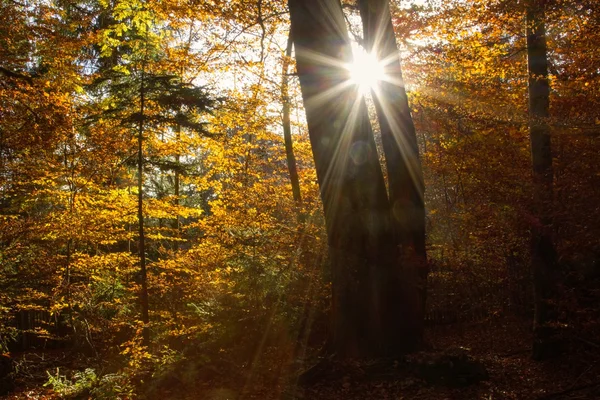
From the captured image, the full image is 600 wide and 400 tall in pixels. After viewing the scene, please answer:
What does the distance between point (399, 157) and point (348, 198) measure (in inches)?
45.6

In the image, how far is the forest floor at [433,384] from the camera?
16.7 ft

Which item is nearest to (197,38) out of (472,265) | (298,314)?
(298,314)

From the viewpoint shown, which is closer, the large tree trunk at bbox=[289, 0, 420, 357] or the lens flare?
the large tree trunk at bbox=[289, 0, 420, 357]

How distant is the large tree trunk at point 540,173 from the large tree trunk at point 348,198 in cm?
204

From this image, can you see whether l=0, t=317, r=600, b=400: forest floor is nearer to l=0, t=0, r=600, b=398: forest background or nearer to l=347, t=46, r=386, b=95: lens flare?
l=0, t=0, r=600, b=398: forest background

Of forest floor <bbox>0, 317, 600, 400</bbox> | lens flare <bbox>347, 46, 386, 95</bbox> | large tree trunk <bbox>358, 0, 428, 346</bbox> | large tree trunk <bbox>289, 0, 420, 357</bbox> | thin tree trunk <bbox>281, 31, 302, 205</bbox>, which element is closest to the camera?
forest floor <bbox>0, 317, 600, 400</bbox>

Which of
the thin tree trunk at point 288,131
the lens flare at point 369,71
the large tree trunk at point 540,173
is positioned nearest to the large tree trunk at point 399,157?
the lens flare at point 369,71

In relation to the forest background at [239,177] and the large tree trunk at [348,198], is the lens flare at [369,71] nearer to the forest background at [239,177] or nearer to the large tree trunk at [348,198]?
the large tree trunk at [348,198]

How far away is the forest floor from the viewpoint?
5.09 m

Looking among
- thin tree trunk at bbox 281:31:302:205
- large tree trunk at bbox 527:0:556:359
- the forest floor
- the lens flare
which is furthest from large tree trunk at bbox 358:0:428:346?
thin tree trunk at bbox 281:31:302:205

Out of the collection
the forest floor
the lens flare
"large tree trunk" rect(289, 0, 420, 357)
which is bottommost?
the forest floor

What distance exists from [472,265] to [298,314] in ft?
13.1

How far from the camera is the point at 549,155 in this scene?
662 centimetres

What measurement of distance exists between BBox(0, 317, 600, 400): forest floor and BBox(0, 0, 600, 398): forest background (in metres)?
0.42
